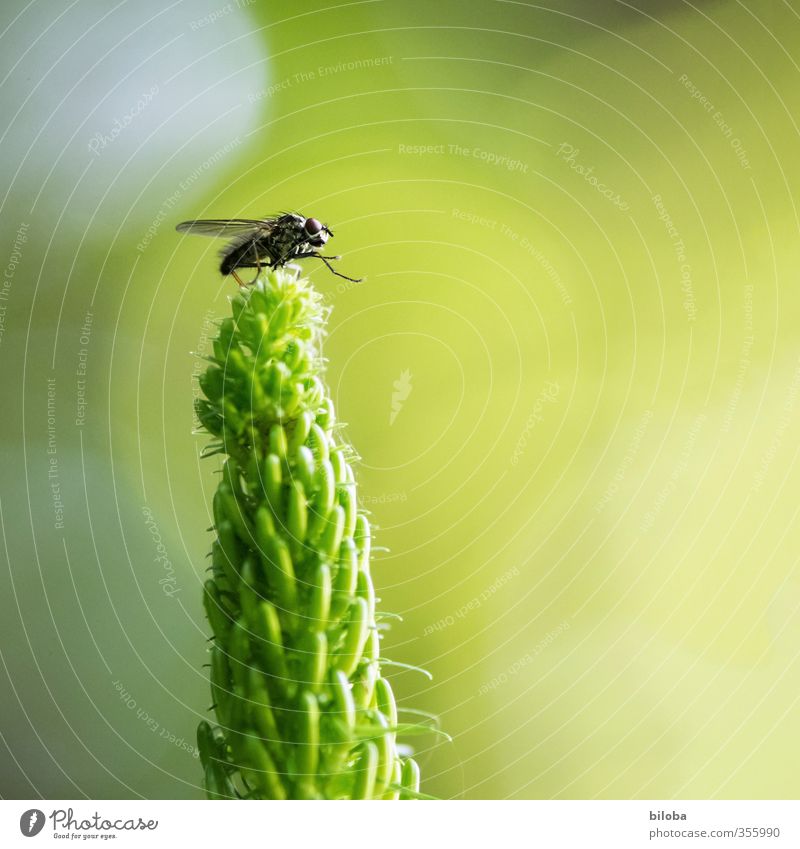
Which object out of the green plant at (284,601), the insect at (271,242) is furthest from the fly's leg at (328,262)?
the green plant at (284,601)

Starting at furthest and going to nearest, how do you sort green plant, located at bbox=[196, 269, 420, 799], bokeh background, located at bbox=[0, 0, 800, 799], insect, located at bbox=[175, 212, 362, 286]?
bokeh background, located at bbox=[0, 0, 800, 799]
insect, located at bbox=[175, 212, 362, 286]
green plant, located at bbox=[196, 269, 420, 799]

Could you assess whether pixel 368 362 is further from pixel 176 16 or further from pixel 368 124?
pixel 176 16

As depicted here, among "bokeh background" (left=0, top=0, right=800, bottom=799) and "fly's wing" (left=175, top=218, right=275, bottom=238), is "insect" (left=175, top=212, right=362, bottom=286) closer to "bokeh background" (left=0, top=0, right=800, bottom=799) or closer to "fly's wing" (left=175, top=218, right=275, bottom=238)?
"fly's wing" (left=175, top=218, right=275, bottom=238)

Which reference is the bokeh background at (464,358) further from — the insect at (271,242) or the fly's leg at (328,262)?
the insect at (271,242)

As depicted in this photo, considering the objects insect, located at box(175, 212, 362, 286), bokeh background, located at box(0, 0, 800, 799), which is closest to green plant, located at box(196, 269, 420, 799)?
insect, located at box(175, 212, 362, 286)

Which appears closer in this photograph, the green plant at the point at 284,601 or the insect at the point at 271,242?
the green plant at the point at 284,601

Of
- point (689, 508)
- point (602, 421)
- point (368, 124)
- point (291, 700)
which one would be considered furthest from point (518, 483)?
point (291, 700)

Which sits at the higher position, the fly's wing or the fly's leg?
the fly's wing
